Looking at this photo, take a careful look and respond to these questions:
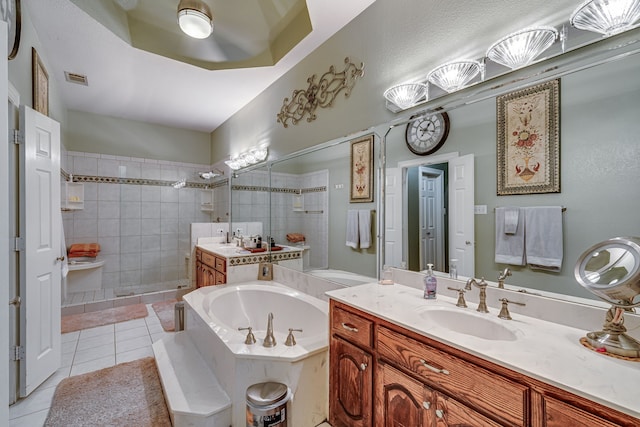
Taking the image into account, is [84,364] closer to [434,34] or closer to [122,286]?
[122,286]

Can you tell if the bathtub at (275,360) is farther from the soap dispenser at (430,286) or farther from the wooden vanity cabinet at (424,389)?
the soap dispenser at (430,286)

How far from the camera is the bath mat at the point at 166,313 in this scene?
3083mm

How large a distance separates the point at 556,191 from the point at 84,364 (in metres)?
3.45

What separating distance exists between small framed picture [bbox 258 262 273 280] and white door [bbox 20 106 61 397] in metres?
1.67

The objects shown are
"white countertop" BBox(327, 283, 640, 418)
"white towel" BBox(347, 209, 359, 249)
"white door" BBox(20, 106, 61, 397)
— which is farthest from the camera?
"white towel" BBox(347, 209, 359, 249)

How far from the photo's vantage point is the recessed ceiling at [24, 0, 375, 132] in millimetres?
2227

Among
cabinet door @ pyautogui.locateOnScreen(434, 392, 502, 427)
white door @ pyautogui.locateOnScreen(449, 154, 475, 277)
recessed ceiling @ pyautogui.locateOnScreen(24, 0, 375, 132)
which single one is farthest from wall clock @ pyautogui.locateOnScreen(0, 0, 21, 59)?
cabinet door @ pyautogui.locateOnScreen(434, 392, 502, 427)

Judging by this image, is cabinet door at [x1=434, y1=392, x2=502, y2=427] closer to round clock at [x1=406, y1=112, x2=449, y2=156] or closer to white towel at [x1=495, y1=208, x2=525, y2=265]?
white towel at [x1=495, y1=208, x2=525, y2=265]

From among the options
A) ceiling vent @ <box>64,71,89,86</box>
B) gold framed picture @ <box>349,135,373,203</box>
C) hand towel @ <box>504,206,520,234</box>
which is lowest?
hand towel @ <box>504,206,520,234</box>

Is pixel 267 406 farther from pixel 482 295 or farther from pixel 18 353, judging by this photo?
pixel 18 353

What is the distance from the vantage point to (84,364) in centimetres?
233

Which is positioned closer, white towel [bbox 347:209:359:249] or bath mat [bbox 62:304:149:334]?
white towel [bbox 347:209:359:249]

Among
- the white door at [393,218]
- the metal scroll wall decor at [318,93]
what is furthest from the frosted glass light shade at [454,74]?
the metal scroll wall decor at [318,93]

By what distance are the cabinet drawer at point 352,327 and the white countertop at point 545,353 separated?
0.23ft
